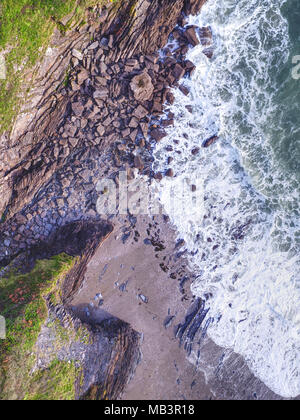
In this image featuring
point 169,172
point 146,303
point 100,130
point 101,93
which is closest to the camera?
point 101,93

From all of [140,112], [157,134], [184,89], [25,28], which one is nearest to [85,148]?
[140,112]

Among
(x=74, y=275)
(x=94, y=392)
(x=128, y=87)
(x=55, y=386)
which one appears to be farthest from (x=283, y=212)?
(x=55, y=386)

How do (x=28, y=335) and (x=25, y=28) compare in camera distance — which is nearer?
(x=25, y=28)

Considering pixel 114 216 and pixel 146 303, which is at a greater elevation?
pixel 114 216

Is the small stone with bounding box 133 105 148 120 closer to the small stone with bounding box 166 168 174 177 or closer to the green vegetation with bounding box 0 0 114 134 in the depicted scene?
the small stone with bounding box 166 168 174 177

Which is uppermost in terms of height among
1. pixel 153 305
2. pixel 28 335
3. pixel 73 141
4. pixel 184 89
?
pixel 73 141

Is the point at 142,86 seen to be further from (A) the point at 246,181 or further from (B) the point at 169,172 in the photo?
(A) the point at 246,181

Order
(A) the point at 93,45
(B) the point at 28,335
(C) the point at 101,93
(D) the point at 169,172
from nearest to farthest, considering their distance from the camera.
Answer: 1. (B) the point at 28,335
2. (A) the point at 93,45
3. (C) the point at 101,93
4. (D) the point at 169,172

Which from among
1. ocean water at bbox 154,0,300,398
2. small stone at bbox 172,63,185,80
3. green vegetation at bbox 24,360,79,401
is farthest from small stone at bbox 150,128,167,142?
green vegetation at bbox 24,360,79,401
